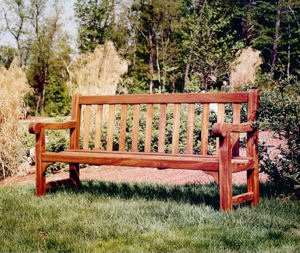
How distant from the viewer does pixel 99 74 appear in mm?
9258

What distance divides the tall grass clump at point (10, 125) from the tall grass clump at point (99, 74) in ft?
9.01

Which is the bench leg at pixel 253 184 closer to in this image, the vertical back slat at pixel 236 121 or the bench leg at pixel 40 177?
the vertical back slat at pixel 236 121

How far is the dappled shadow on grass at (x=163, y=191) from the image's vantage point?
3673mm

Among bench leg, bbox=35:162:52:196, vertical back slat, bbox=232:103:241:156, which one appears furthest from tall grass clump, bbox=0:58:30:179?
vertical back slat, bbox=232:103:241:156

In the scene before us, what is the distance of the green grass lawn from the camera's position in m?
2.35

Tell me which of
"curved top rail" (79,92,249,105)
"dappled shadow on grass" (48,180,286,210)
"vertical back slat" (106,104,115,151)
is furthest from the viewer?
"vertical back slat" (106,104,115,151)

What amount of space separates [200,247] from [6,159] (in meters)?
4.54

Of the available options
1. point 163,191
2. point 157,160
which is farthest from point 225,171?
point 163,191

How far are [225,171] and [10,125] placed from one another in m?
4.02

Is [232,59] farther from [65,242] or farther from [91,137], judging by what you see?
[65,242]

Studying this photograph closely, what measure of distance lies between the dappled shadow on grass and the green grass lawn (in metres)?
0.02

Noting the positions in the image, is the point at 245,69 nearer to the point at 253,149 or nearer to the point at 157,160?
the point at 253,149

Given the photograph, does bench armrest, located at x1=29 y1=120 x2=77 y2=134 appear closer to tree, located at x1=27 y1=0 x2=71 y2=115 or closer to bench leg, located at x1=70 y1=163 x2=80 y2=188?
bench leg, located at x1=70 y1=163 x2=80 y2=188

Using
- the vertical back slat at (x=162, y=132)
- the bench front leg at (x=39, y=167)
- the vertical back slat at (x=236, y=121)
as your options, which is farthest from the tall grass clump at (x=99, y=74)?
the vertical back slat at (x=236, y=121)
